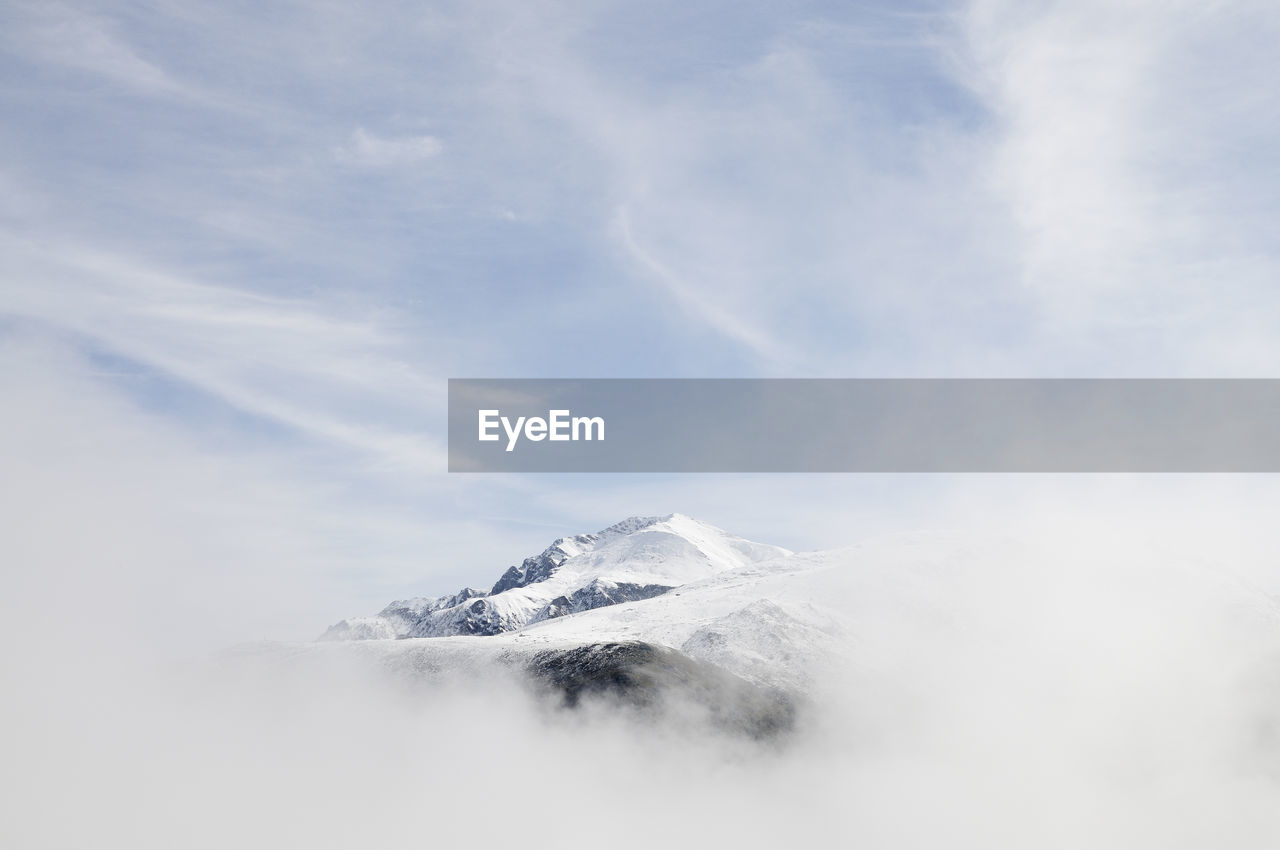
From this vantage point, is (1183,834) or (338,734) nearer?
(338,734)

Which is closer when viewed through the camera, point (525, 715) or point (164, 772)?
point (164, 772)

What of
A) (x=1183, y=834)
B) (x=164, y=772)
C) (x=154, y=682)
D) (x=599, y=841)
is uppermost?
(x=154, y=682)

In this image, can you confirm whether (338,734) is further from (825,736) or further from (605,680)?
(825,736)

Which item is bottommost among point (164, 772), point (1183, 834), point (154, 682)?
point (1183, 834)

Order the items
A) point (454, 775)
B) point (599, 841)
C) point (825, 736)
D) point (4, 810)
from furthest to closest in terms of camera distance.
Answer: point (825, 736)
point (454, 775)
point (599, 841)
point (4, 810)

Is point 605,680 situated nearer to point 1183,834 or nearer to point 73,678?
point 73,678

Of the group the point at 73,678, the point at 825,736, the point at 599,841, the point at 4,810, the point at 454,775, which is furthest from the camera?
the point at 825,736

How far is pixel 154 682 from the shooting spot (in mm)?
167875

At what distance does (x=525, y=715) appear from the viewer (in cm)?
18488

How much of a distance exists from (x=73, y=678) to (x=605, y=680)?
9042 centimetres

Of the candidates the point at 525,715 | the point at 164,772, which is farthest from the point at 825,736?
the point at 164,772

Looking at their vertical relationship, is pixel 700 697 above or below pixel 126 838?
above

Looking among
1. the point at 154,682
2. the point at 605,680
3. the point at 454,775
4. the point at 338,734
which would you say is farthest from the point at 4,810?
the point at 605,680

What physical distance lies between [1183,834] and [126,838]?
20205cm
